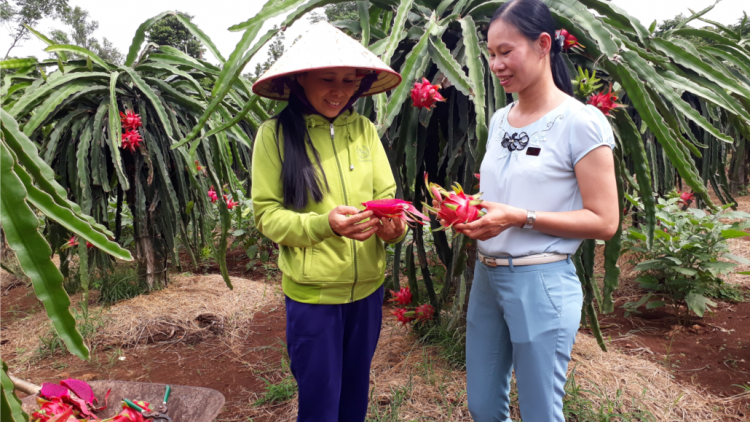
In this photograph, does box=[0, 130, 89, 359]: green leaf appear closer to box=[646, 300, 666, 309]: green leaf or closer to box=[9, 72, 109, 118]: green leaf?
box=[9, 72, 109, 118]: green leaf

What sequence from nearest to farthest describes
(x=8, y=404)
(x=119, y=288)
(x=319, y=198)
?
(x=8, y=404)
(x=319, y=198)
(x=119, y=288)

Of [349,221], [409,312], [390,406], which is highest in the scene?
[349,221]

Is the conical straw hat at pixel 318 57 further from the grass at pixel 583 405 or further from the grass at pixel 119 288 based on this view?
the grass at pixel 119 288

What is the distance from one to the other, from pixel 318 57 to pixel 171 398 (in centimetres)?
115

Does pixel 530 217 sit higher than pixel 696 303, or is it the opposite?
pixel 530 217

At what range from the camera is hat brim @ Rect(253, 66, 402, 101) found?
120 centimetres

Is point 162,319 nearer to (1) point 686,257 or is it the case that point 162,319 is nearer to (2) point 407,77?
(2) point 407,77

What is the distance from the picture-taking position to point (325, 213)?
1153 millimetres

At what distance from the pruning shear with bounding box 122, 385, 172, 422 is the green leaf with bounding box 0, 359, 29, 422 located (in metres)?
0.85

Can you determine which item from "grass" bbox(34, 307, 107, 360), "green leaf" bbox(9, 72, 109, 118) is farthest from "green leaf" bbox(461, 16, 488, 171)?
"grass" bbox(34, 307, 107, 360)

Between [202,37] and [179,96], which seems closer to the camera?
[202,37]

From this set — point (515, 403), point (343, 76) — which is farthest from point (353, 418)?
point (343, 76)

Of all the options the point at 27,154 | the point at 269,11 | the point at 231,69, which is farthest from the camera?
the point at 269,11

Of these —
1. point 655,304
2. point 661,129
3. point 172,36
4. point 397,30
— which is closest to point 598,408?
point 661,129
